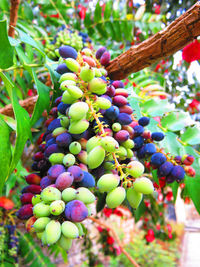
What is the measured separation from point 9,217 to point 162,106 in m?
1.13

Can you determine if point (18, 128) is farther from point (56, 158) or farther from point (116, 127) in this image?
point (116, 127)

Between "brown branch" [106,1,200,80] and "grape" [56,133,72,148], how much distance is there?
0.33 m

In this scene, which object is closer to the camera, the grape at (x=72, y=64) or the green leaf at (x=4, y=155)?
the green leaf at (x=4, y=155)

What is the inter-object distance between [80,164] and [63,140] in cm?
6

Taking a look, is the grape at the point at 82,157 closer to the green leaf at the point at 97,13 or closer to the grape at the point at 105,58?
the grape at the point at 105,58

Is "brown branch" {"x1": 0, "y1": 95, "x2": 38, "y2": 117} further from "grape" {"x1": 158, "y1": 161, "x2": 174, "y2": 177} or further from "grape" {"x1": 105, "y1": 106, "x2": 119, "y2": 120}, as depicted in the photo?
"grape" {"x1": 158, "y1": 161, "x2": 174, "y2": 177}

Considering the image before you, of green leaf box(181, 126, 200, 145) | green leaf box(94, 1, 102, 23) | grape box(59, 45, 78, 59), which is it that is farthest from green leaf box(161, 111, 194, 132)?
green leaf box(94, 1, 102, 23)

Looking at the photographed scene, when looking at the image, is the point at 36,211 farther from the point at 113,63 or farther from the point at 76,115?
the point at 113,63

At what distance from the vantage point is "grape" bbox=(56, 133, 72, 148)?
461 millimetres

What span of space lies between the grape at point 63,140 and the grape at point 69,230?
6.1 inches

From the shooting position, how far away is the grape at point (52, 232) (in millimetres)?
360

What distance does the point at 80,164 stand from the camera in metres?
0.47

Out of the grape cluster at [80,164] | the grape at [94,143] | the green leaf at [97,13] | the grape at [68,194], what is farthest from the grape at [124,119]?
the green leaf at [97,13]

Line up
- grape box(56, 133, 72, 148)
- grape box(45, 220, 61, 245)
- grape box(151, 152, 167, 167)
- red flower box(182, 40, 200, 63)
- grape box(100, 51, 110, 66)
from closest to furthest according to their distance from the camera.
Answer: grape box(45, 220, 61, 245), grape box(56, 133, 72, 148), grape box(151, 152, 167, 167), grape box(100, 51, 110, 66), red flower box(182, 40, 200, 63)
